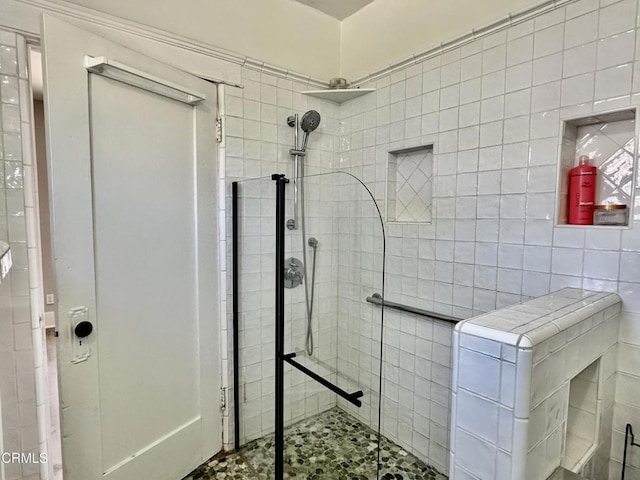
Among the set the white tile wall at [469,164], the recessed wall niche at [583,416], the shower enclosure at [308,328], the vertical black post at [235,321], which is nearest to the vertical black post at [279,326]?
the shower enclosure at [308,328]

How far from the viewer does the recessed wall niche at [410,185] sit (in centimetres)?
196

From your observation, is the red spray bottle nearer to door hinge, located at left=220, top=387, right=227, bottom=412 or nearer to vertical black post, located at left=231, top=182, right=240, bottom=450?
vertical black post, located at left=231, top=182, right=240, bottom=450

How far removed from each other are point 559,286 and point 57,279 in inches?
78.6

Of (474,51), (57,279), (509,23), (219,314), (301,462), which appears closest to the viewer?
(57,279)

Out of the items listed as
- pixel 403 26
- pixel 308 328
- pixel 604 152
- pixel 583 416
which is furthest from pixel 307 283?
pixel 403 26

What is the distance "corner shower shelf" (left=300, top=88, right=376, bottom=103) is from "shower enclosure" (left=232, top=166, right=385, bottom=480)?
610 mm

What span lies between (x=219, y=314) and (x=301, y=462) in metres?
0.89

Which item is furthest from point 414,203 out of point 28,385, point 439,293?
point 28,385

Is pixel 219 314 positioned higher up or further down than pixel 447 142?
further down

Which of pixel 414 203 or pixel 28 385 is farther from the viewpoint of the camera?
pixel 414 203

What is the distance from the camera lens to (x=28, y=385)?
142cm

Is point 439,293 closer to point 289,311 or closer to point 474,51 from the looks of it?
point 289,311

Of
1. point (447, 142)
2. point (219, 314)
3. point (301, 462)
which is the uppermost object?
point (447, 142)

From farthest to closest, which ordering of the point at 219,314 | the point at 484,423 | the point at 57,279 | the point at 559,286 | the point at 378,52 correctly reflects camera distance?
the point at 378,52
the point at 219,314
the point at 559,286
the point at 57,279
the point at 484,423
